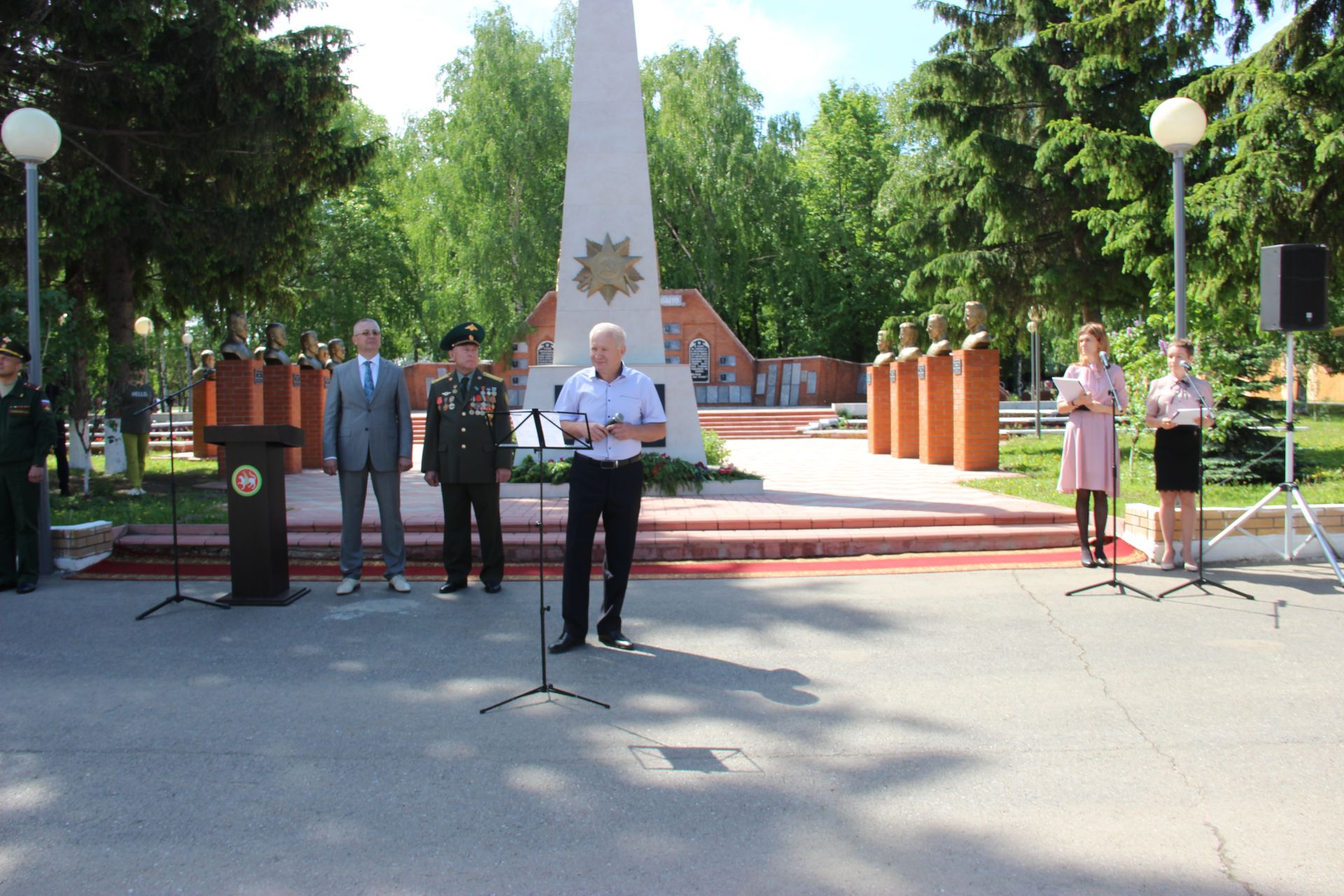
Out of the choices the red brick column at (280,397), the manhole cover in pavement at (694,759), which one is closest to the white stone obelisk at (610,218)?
the red brick column at (280,397)

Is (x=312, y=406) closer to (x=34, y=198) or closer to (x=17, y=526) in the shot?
(x=34, y=198)

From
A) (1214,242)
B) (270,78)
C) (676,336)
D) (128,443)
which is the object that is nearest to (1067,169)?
(1214,242)

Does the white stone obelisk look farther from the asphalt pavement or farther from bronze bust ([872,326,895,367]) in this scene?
bronze bust ([872,326,895,367])

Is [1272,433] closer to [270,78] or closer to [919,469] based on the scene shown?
[919,469]

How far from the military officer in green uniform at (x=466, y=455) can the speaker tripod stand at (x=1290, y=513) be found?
5.18 m

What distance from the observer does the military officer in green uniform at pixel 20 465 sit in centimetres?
701

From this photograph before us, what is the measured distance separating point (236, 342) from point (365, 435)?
28.9 feet

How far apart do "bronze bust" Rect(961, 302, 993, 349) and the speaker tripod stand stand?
677 centimetres

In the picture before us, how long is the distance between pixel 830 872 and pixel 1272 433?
11.5 m

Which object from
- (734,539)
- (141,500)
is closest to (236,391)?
(141,500)

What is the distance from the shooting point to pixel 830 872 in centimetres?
288

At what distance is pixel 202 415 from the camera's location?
20.4 metres

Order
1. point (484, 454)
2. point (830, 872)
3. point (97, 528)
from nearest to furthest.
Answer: point (830, 872) < point (484, 454) < point (97, 528)

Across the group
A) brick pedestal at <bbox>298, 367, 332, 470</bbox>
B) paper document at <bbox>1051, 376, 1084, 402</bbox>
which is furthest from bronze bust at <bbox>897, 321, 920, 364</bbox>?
brick pedestal at <bbox>298, 367, 332, 470</bbox>
